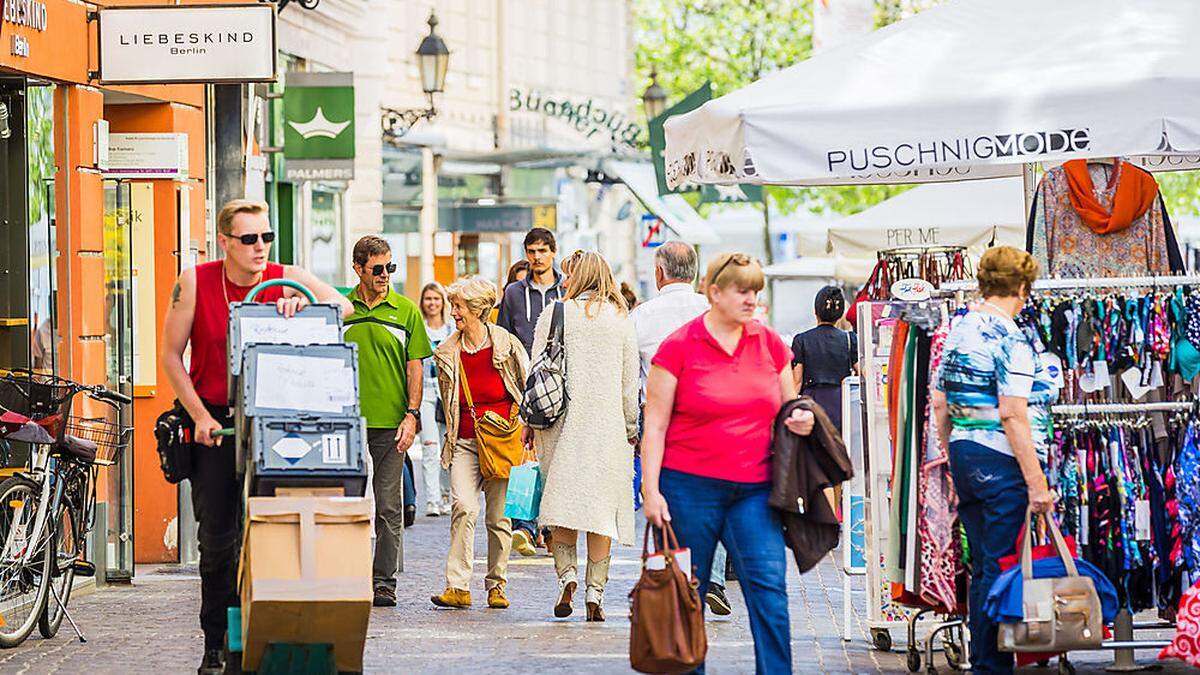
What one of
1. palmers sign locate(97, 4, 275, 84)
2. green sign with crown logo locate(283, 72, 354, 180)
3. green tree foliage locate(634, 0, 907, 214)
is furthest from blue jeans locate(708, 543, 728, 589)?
green tree foliage locate(634, 0, 907, 214)

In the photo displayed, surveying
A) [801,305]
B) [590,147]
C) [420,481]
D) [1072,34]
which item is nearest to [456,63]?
[590,147]

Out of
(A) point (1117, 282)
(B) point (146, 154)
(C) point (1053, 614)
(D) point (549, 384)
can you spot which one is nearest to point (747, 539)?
(C) point (1053, 614)

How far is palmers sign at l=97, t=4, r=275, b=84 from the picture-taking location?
12.2m

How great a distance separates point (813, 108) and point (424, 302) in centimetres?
991

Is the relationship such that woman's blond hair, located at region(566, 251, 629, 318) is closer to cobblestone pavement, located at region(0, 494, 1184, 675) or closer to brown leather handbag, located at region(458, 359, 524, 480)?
brown leather handbag, located at region(458, 359, 524, 480)

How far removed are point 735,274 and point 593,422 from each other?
3261 mm

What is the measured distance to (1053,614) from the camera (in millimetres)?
8453

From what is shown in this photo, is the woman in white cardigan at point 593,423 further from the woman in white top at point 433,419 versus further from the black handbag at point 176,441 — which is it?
the woman in white top at point 433,419

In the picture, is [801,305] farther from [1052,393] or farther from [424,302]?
[1052,393]

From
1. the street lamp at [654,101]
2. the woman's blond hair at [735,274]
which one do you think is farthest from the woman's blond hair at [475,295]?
the street lamp at [654,101]

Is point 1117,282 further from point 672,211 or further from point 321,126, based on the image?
point 672,211

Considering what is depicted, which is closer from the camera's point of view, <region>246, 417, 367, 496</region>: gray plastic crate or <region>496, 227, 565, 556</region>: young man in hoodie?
<region>246, 417, 367, 496</region>: gray plastic crate

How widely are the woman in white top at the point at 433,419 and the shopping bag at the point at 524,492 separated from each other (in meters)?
5.99

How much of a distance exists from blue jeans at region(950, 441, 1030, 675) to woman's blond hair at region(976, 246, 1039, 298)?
0.59m
